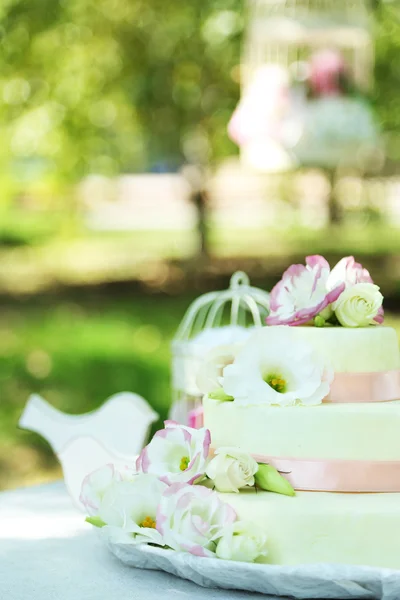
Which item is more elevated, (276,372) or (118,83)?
(118,83)

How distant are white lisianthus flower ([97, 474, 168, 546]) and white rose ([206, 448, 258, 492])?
10cm

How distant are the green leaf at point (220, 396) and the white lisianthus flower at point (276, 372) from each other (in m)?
0.07

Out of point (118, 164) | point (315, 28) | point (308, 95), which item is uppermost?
point (315, 28)

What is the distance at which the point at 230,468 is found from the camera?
6.64ft

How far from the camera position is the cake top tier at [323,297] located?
2.22m

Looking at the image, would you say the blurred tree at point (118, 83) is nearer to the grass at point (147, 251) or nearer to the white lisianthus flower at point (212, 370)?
the grass at point (147, 251)

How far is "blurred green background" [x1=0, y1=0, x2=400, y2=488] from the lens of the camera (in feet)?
26.3

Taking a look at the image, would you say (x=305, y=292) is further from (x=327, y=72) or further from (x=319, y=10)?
(x=327, y=72)

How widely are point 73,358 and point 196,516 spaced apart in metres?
6.50

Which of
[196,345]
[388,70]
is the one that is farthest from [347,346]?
[388,70]

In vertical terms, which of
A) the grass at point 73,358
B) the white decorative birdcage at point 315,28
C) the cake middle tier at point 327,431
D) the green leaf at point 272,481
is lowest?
the grass at point 73,358

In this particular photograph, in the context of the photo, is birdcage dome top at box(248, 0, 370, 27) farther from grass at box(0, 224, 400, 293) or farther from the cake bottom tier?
the cake bottom tier

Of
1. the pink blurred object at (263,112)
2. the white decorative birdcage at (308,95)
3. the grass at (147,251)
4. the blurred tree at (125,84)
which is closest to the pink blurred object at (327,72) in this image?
the white decorative birdcage at (308,95)

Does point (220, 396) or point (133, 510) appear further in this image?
point (220, 396)
